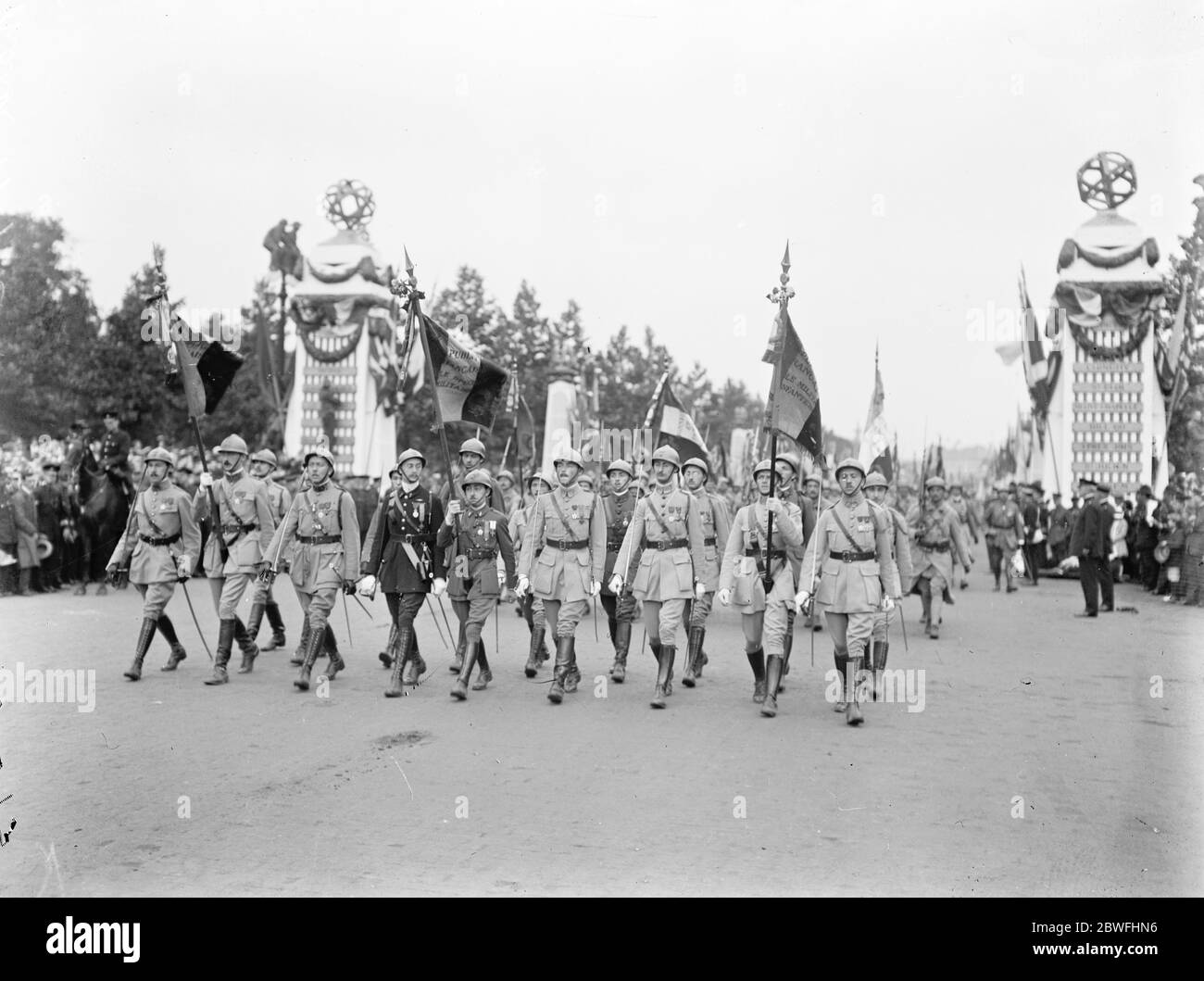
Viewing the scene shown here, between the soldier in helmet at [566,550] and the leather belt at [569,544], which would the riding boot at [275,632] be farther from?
the leather belt at [569,544]

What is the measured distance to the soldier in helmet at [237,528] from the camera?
1116cm

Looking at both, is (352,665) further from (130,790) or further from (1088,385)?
(1088,385)

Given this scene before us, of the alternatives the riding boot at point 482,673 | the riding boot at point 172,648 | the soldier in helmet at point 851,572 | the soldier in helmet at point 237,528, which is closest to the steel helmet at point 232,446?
the soldier in helmet at point 237,528

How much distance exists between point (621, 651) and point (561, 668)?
1217 millimetres

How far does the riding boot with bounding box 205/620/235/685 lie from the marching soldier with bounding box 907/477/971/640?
8.76 meters

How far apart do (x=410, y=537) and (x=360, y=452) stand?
25.3 m

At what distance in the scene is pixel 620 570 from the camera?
10.7 m

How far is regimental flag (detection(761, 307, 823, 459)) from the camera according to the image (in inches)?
412

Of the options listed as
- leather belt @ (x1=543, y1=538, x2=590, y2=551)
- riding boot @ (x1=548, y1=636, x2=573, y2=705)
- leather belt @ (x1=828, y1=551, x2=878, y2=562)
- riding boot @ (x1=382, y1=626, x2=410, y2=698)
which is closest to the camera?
leather belt @ (x1=828, y1=551, x2=878, y2=562)

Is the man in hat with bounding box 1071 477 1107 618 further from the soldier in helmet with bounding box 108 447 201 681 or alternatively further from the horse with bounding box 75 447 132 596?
the horse with bounding box 75 447 132 596

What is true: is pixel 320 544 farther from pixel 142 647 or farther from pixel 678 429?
pixel 678 429

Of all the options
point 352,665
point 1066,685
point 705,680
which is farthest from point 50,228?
point 1066,685

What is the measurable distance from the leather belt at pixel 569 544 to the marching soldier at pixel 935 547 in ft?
20.8

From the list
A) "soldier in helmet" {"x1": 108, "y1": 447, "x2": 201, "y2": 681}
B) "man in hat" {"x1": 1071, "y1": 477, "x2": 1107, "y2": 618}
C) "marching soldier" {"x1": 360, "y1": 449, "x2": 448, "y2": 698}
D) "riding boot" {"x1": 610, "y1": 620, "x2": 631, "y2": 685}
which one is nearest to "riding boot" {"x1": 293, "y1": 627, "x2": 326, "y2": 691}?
"marching soldier" {"x1": 360, "y1": 449, "x2": 448, "y2": 698}
